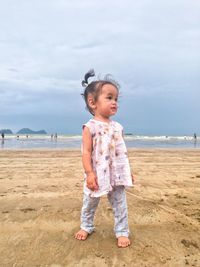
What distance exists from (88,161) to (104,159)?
0.16 metres

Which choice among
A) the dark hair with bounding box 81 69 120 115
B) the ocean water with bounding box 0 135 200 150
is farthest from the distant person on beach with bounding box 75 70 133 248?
the ocean water with bounding box 0 135 200 150

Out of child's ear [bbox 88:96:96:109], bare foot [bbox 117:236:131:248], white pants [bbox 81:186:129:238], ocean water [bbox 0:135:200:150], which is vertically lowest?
bare foot [bbox 117:236:131:248]

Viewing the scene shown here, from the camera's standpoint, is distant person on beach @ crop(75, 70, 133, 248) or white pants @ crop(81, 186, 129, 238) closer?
distant person on beach @ crop(75, 70, 133, 248)

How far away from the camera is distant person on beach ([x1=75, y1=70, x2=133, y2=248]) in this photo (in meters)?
3.55

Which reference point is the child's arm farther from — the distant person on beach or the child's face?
the child's face

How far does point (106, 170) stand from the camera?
3.58 metres

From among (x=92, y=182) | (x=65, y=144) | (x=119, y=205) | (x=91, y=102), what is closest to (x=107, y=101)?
(x=91, y=102)

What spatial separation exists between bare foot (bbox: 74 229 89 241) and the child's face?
1230 millimetres

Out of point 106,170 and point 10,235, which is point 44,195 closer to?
point 10,235

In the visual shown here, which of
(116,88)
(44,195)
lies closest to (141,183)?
(44,195)

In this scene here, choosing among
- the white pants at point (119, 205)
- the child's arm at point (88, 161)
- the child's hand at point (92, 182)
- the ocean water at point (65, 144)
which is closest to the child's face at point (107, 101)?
the child's arm at point (88, 161)

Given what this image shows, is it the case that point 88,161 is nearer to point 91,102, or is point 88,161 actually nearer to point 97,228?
point 91,102

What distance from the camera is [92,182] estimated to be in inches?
137

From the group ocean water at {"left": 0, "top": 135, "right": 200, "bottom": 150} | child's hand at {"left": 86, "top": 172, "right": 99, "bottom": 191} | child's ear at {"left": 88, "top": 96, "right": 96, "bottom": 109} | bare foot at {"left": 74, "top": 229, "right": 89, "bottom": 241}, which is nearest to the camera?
child's hand at {"left": 86, "top": 172, "right": 99, "bottom": 191}
